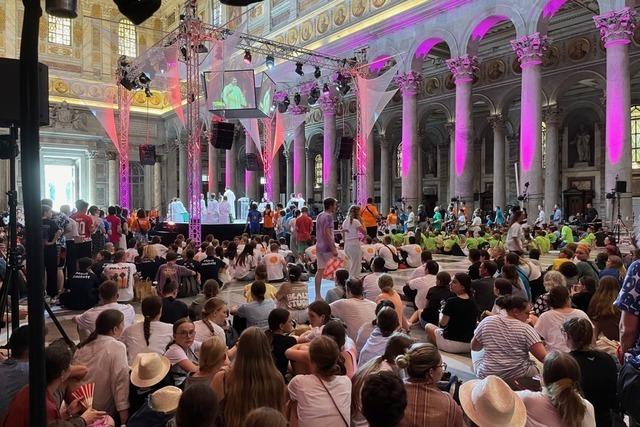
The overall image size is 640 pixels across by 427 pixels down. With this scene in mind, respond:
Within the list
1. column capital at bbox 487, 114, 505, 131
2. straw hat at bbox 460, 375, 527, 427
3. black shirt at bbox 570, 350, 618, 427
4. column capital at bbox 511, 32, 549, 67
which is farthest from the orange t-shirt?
column capital at bbox 487, 114, 505, 131

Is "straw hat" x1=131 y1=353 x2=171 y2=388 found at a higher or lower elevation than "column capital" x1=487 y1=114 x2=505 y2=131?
lower

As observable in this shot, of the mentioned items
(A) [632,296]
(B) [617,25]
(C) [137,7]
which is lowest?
(A) [632,296]

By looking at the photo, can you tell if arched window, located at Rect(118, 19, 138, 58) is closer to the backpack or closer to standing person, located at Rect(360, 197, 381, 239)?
standing person, located at Rect(360, 197, 381, 239)

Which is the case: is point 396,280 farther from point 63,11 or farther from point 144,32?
point 144,32

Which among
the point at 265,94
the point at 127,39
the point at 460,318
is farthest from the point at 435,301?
the point at 127,39

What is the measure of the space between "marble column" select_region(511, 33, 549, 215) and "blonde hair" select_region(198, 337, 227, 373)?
55.3 feet

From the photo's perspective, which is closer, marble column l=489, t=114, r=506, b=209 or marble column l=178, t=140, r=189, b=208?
marble column l=489, t=114, r=506, b=209

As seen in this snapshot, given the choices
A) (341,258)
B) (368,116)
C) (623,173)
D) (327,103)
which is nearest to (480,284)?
(341,258)

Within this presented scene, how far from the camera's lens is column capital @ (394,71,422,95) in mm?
21688

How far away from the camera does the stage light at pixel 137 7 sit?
5.23ft

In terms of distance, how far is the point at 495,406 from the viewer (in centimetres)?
271

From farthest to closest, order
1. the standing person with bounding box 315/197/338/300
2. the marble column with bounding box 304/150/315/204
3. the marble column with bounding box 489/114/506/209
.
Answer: the marble column with bounding box 304/150/315/204, the marble column with bounding box 489/114/506/209, the standing person with bounding box 315/197/338/300

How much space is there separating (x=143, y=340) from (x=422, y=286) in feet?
13.4

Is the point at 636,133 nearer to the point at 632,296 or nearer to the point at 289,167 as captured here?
the point at 289,167
